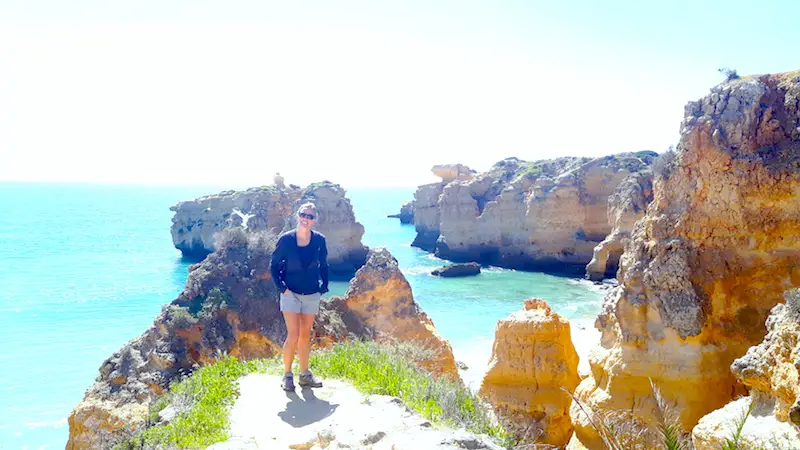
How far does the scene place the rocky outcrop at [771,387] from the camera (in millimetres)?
5445

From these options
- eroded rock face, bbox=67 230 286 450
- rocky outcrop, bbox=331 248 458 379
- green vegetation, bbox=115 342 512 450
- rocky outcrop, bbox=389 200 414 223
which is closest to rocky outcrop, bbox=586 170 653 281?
rocky outcrop, bbox=331 248 458 379

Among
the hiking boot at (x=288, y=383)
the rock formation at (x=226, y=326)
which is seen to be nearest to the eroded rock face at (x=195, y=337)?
the rock formation at (x=226, y=326)

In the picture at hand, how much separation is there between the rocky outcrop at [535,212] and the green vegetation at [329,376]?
119ft

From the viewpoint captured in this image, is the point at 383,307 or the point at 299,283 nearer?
the point at 299,283

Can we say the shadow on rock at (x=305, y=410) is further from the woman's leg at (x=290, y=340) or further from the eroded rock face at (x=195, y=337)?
the eroded rock face at (x=195, y=337)

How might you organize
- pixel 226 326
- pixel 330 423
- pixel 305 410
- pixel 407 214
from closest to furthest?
pixel 330 423 → pixel 305 410 → pixel 226 326 → pixel 407 214

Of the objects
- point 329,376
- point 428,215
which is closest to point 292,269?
point 329,376

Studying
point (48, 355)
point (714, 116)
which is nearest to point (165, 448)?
point (714, 116)

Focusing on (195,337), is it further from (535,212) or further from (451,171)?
(451,171)

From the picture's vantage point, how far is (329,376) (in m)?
6.53

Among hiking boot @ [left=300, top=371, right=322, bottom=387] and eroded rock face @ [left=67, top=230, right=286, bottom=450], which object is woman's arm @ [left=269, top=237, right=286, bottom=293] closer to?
hiking boot @ [left=300, top=371, right=322, bottom=387]

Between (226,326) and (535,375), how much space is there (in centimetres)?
620

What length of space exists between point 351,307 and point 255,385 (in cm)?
666

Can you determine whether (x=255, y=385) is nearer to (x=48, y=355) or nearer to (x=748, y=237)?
(x=748, y=237)
